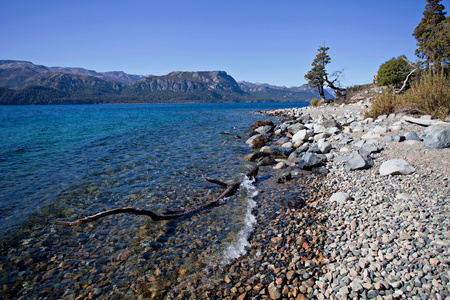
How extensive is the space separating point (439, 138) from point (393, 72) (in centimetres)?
2481

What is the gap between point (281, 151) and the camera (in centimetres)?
1240

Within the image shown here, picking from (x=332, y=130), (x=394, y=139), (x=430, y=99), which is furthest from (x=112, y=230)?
(x=430, y=99)

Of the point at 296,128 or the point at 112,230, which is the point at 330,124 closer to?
the point at 296,128

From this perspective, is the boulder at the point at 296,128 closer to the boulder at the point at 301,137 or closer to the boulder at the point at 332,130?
the boulder at the point at 301,137

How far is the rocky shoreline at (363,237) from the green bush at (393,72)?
23554mm

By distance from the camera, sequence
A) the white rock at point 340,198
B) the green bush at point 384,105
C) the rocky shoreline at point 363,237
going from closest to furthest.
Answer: the rocky shoreline at point 363,237, the white rock at point 340,198, the green bush at point 384,105

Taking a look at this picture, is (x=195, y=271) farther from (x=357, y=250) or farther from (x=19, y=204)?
(x=19, y=204)

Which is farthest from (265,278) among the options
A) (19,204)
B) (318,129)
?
(318,129)

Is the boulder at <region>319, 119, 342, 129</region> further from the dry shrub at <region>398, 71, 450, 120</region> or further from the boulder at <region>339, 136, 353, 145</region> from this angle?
the dry shrub at <region>398, 71, 450, 120</region>

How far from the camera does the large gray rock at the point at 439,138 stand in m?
7.09

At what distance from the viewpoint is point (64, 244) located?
4.99m

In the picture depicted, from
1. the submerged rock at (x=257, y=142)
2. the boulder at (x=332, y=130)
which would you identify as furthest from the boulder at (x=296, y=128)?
the submerged rock at (x=257, y=142)

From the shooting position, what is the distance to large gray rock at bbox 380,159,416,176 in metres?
6.23

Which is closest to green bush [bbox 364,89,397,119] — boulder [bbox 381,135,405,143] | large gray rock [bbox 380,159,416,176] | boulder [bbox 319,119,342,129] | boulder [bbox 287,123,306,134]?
boulder [bbox 319,119,342,129]
